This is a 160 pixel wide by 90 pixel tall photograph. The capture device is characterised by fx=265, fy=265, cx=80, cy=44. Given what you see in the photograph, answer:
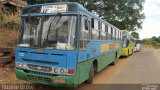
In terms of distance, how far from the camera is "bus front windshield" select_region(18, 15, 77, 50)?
791 centimetres

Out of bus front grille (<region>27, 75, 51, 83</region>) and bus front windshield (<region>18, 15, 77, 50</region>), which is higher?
bus front windshield (<region>18, 15, 77, 50</region>)

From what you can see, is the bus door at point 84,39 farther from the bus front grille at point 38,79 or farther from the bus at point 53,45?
the bus front grille at point 38,79

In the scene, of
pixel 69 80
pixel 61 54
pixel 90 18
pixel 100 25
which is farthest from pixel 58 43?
pixel 100 25

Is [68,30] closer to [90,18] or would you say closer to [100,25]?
[90,18]

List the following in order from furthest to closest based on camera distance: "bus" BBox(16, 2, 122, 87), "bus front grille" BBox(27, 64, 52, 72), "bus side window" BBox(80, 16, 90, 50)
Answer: "bus side window" BBox(80, 16, 90, 50) < "bus front grille" BBox(27, 64, 52, 72) < "bus" BBox(16, 2, 122, 87)

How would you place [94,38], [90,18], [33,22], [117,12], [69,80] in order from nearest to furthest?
[69,80]
[33,22]
[90,18]
[94,38]
[117,12]

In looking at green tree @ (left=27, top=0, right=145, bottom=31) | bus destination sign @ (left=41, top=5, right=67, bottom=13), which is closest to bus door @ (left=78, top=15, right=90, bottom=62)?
bus destination sign @ (left=41, top=5, right=67, bottom=13)

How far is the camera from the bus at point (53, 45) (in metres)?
7.77

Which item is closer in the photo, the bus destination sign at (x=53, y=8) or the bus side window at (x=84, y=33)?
the bus destination sign at (x=53, y=8)

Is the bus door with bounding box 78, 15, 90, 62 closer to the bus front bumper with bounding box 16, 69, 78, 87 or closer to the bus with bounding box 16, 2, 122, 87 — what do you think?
the bus with bounding box 16, 2, 122, 87

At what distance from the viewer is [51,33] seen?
8094mm

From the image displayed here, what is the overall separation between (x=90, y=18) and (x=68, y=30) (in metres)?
1.91

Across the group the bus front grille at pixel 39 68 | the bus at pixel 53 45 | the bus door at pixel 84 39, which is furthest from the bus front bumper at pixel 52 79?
the bus door at pixel 84 39

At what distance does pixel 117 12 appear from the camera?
117ft
